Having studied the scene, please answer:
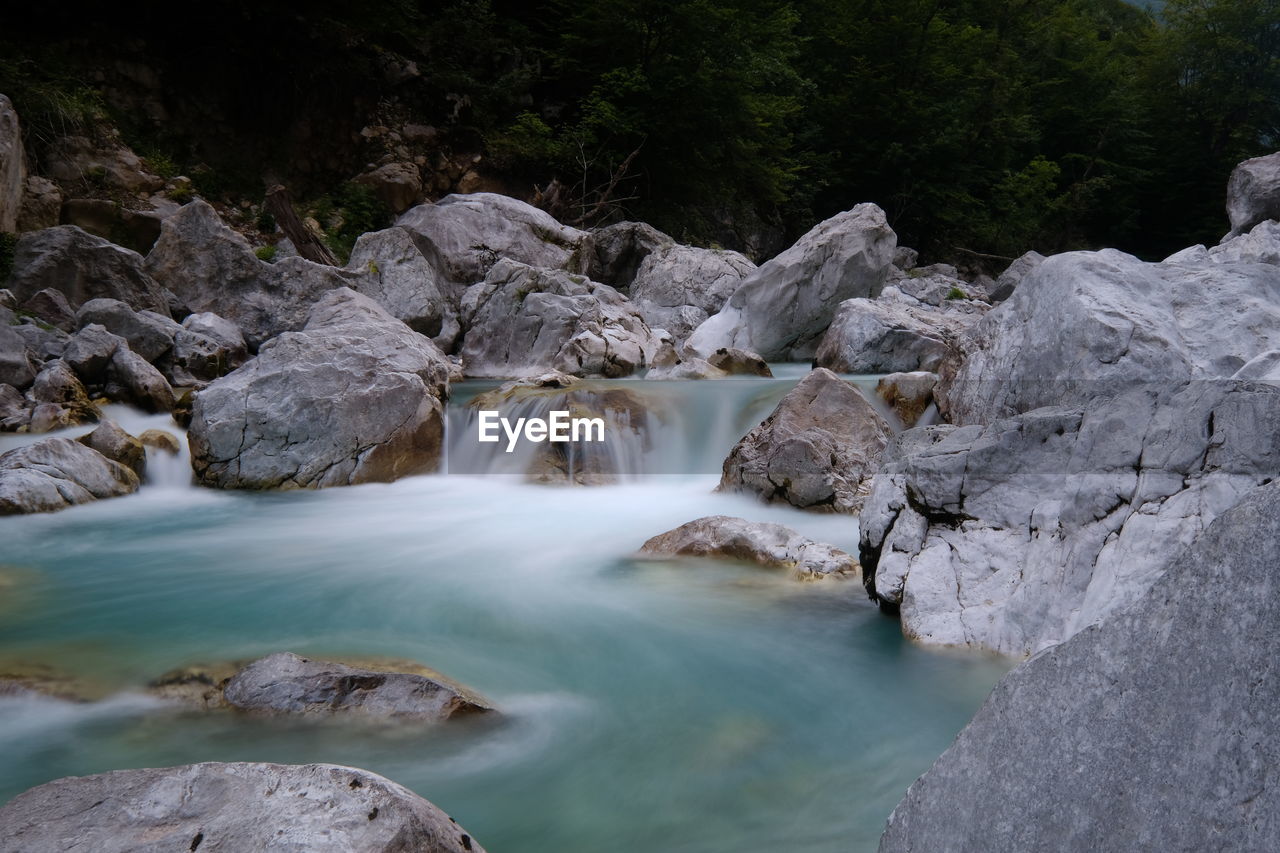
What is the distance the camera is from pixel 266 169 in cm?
1628

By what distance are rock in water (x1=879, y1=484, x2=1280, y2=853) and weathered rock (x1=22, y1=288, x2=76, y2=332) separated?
10.9 m

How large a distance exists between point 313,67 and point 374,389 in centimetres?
1239

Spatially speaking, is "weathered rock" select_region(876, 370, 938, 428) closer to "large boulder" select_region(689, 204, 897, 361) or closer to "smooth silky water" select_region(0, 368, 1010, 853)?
"smooth silky water" select_region(0, 368, 1010, 853)

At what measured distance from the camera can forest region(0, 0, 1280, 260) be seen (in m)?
16.3

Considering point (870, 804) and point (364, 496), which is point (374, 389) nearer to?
point (364, 496)

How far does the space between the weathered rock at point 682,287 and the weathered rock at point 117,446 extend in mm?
7866

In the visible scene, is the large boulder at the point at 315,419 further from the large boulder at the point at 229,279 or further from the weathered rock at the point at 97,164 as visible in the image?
the weathered rock at the point at 97,164

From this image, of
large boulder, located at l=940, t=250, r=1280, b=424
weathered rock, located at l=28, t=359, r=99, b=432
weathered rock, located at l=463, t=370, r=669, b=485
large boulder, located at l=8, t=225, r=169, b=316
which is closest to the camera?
large boulder, located at l=940, t=250, r=1280, b=424

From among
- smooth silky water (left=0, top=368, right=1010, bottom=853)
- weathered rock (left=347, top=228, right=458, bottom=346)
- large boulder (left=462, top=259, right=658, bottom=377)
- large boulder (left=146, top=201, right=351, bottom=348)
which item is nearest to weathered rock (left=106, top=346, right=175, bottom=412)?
smooth silky water (left=0, top=368, right=1010, bottom=853)

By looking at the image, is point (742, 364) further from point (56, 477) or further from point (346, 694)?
point (346, 694)

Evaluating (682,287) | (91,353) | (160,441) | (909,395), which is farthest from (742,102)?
(160,441)

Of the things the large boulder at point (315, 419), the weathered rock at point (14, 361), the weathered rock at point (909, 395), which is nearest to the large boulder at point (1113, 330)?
the weathered rock at point (909, 395)

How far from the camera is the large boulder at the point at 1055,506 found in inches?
116

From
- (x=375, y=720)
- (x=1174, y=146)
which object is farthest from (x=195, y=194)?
(x=1174, y=146)
